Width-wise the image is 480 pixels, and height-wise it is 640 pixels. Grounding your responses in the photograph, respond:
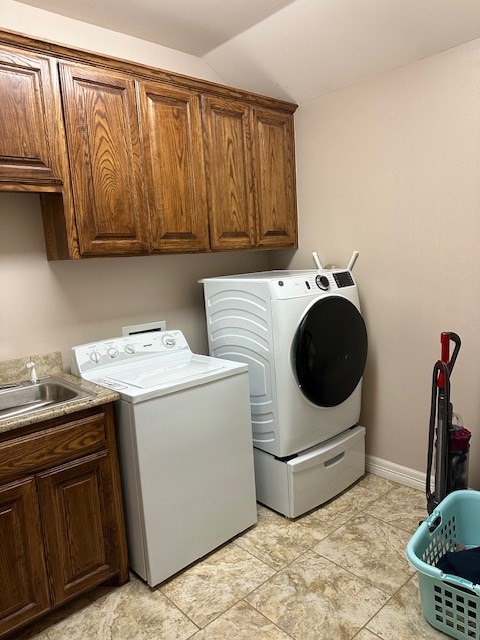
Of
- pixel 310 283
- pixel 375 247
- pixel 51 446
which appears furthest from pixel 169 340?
pixel 375 247

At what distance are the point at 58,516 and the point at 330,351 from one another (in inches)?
55.3

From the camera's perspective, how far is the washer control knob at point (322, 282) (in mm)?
2262

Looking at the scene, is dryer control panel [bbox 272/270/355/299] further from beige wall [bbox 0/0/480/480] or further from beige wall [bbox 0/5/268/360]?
beige wall [bbox 0/5/268/360]

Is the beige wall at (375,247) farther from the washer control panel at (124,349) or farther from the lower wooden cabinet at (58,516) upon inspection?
the lower wooden cabinet at (58,516)

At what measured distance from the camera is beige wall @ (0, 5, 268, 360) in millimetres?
1998

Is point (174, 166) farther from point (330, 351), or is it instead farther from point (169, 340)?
point (330, 351)

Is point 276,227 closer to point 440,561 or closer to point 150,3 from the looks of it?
→ point 150,3

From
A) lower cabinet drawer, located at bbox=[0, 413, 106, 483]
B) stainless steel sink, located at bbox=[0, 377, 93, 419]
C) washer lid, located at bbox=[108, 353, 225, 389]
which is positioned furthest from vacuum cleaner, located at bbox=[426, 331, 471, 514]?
stainless steel sink, located at bbox=[0, 377, 93, 419]

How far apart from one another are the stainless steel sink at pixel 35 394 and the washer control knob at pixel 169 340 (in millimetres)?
582

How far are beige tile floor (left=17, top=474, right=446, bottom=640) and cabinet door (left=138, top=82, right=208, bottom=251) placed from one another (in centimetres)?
152

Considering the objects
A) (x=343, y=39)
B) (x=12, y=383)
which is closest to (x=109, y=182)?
(x=12, y=383)

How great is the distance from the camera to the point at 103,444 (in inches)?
68.9

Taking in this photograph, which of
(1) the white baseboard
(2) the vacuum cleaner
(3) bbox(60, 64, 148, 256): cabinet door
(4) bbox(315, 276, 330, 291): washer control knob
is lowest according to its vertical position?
(1) the white baseboard

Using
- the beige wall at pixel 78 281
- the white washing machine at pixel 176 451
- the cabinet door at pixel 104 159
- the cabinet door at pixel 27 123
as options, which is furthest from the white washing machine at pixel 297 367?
the cabinet door at pixel 27 123
